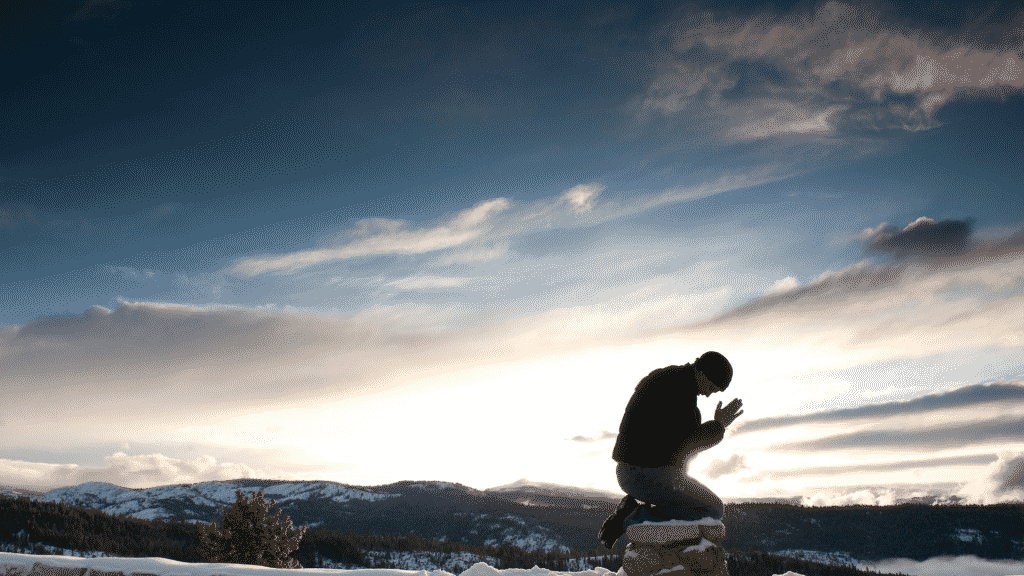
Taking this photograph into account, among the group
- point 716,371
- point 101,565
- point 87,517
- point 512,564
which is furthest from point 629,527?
point 87,517

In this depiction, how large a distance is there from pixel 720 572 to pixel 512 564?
19363 cm

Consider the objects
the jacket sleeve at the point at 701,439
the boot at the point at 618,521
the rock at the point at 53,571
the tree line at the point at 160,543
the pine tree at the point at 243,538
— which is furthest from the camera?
the tree line at the point at 160,543

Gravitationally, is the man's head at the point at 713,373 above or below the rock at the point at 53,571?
above

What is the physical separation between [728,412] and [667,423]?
0.45 m

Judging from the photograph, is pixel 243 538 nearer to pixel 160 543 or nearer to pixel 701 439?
pixel 701 439

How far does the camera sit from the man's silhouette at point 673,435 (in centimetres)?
456

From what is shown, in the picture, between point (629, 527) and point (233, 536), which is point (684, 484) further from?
point (233, 536)

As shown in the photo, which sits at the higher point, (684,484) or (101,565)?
(684,484)

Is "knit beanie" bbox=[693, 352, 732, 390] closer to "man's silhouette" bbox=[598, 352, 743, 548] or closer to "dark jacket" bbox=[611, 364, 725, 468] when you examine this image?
"man's silhouette" bbox=[598, 352, 743, 548]

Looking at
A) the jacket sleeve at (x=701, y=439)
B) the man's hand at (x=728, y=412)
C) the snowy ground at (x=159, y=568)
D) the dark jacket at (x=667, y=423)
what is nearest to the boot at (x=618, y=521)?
A: the dark jacket at (x=667, y=423)

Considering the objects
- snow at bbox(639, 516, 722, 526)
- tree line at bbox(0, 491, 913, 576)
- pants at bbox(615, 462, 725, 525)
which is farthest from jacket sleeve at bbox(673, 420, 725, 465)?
tree line at bbox(0, 491, 913, 576)

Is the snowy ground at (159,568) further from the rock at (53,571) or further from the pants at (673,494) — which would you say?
the pants at (673,494)

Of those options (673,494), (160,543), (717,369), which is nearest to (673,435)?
(673,494)

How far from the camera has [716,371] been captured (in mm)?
4566
